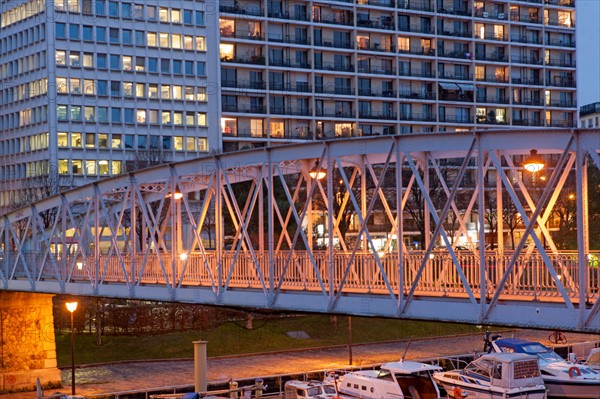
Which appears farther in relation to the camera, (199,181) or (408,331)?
(408,331)

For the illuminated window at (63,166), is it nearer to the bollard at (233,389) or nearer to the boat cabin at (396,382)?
the bollard at (233,389)

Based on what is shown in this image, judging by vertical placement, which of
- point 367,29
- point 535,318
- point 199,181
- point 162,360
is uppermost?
point 367,29

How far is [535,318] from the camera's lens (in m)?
23.9

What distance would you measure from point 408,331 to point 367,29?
52554mm

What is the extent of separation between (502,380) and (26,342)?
20555 millimetres

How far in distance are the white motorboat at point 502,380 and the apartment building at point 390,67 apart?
68010 millimetres

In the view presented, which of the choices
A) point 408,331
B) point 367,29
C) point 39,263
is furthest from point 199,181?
point 367,29

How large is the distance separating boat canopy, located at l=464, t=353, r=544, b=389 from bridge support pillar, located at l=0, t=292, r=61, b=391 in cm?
1899

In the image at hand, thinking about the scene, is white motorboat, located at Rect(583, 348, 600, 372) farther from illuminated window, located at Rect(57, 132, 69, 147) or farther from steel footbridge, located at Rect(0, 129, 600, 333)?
illuminated window, located at Rect(57, 132, 69, 147)

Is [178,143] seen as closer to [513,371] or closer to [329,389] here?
[329,389]

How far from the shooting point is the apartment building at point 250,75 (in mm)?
97438

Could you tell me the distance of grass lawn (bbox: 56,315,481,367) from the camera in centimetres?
5641

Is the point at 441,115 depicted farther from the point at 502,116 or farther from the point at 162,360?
the point at 162,360

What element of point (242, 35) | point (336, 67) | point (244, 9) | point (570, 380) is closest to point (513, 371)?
point (570, 380)
